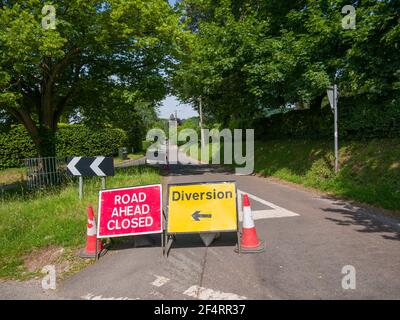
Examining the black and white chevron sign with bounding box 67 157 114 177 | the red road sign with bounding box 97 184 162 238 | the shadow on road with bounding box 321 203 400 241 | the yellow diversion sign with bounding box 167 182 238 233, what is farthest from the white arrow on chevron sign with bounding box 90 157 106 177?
the shadow on road with bounding box 321 203 400 241

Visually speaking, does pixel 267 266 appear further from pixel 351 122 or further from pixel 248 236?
pixel 351 122

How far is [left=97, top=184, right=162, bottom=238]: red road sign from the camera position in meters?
5.54

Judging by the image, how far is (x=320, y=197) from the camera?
9523mm

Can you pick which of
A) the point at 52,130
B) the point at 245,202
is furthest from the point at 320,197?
the point at 52,130

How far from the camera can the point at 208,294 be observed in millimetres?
3934

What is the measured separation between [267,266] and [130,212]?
2446mm

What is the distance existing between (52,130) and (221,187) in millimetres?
11770

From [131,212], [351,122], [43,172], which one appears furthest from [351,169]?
[43,172]

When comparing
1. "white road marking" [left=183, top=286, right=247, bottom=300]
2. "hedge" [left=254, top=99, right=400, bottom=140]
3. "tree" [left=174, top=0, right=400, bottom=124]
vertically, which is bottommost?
"white road marking" [left=183, top=286, right=247, bottom=300]

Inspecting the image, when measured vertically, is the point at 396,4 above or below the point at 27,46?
above

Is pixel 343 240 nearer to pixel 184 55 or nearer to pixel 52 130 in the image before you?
pixel 184 55

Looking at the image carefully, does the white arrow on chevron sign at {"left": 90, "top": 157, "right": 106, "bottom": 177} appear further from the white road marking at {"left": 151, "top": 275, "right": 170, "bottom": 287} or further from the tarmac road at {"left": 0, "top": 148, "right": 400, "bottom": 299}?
the white road marking at {"left": 151, "top": 275, "right": 170, "bottom": 287}

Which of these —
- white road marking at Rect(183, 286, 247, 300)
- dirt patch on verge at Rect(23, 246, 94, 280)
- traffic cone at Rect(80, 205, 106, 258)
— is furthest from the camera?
traffic cone at Rect(80, 205, 106, 258)

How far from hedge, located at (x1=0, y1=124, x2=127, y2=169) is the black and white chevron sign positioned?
14150mm
